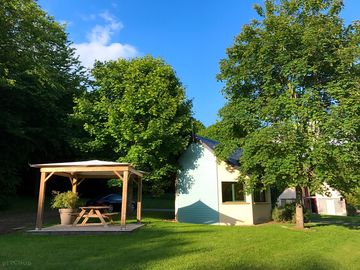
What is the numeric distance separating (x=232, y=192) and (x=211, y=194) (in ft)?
4.09

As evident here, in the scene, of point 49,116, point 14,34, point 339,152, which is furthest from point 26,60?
point 339,152

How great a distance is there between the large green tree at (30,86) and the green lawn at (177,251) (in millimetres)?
12034

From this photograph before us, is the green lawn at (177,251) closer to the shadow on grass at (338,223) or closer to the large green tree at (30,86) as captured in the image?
the shadow on grass at (338,223)

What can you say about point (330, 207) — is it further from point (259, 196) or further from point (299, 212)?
point (299, 212)

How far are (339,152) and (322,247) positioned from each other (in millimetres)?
5595

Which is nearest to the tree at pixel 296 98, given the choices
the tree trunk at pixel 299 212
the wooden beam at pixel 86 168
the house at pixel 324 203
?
the tree trunk at pixel 299 212

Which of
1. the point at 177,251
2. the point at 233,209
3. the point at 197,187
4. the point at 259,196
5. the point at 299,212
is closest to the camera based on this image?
the point at 177,251

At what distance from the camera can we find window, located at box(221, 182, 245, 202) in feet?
69.8

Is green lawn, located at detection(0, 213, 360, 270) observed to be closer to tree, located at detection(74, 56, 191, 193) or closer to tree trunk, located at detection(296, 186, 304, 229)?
tree trunk, located at detection(296, 186, 304, 229)

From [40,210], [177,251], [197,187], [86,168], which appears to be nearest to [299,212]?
[197,187]

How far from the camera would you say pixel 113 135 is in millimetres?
19969

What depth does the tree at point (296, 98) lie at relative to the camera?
15.8 metres

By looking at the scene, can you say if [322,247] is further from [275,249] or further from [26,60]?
[26,60]

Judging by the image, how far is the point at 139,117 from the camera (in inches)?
817
